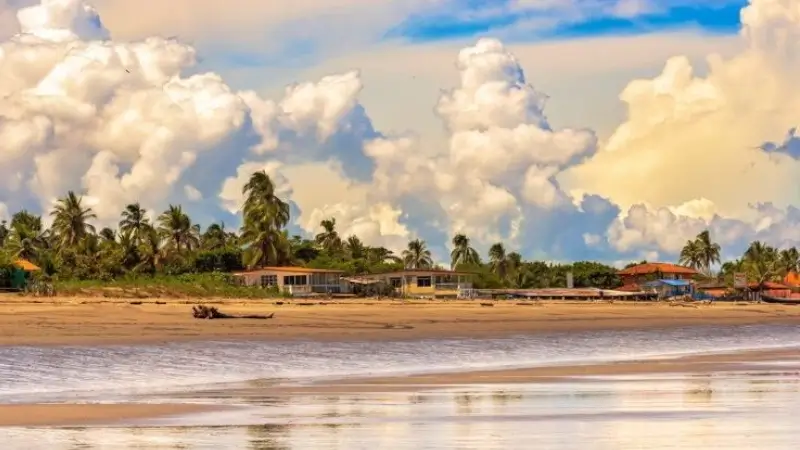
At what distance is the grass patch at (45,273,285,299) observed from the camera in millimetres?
81500

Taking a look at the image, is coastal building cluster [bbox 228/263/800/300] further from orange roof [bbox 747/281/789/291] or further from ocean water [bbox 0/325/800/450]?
ocean water [bbox 0/325/800/450]

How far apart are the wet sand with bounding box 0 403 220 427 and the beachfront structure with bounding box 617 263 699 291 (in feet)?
480

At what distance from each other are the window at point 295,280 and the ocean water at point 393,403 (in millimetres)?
76414

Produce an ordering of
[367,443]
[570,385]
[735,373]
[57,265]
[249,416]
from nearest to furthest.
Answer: [367,443], [249,416], [570,385], [735,373], [57,265]

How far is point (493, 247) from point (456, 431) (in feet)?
515

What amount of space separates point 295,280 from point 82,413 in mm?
95806

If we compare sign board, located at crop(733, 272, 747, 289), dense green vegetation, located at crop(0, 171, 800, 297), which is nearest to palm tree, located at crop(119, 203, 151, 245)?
dense green vegetation, located at crop(0, 171, 800, 297)

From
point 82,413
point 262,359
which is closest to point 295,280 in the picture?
point 262,359

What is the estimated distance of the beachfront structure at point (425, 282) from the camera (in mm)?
121438

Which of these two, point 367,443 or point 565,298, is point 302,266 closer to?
point 565,298

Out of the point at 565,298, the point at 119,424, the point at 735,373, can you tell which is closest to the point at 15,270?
the point at 565,298

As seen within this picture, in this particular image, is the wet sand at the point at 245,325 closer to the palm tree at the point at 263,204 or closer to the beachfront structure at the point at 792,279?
the palm tree at the point at 263,204

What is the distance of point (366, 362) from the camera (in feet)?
102

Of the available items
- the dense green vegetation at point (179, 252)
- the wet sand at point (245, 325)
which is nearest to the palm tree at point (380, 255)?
the dense green vegetation at point (179, 252)
